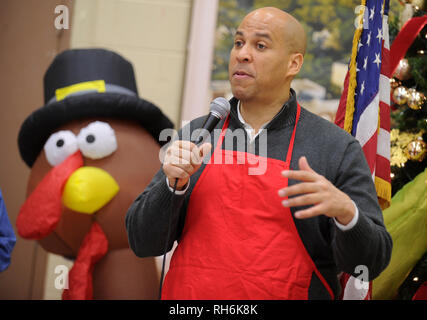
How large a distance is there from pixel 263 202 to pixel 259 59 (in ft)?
1.20

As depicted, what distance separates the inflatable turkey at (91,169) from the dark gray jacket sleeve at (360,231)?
1.15 m

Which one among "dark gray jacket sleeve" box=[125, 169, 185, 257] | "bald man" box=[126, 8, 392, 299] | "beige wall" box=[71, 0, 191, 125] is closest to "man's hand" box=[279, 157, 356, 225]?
"bald man" box=[126, 8, 392, 299]

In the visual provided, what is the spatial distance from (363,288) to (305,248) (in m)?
0.55

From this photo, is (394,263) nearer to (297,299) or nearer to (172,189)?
(297,299)

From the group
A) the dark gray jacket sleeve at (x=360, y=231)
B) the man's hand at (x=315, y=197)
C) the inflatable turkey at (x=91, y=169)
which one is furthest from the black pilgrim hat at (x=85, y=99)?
the man's hand at (x=315, y=197)

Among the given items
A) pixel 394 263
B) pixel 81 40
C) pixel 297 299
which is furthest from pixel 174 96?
pixel 297 299

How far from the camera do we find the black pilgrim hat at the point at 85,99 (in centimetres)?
220

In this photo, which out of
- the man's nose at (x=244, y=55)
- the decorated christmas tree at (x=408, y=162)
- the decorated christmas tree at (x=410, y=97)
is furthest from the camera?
the decorated christmas tree at (x=410, y=97)

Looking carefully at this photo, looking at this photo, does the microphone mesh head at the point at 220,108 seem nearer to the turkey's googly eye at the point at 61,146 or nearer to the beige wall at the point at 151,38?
the turkey's googly eye at the point at 61,146

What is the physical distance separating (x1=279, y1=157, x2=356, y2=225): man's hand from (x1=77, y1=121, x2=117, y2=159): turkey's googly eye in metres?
1.27

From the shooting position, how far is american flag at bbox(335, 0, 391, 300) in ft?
5.91

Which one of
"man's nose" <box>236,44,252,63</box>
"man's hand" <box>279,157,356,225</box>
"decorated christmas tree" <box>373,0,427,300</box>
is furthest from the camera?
"decorated christmas tree" <box>373,0,427,300</box>

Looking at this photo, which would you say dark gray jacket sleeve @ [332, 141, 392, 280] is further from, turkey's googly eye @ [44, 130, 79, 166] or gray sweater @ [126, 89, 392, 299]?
turkey's googly eye @ [44, 130, 79, 166]
